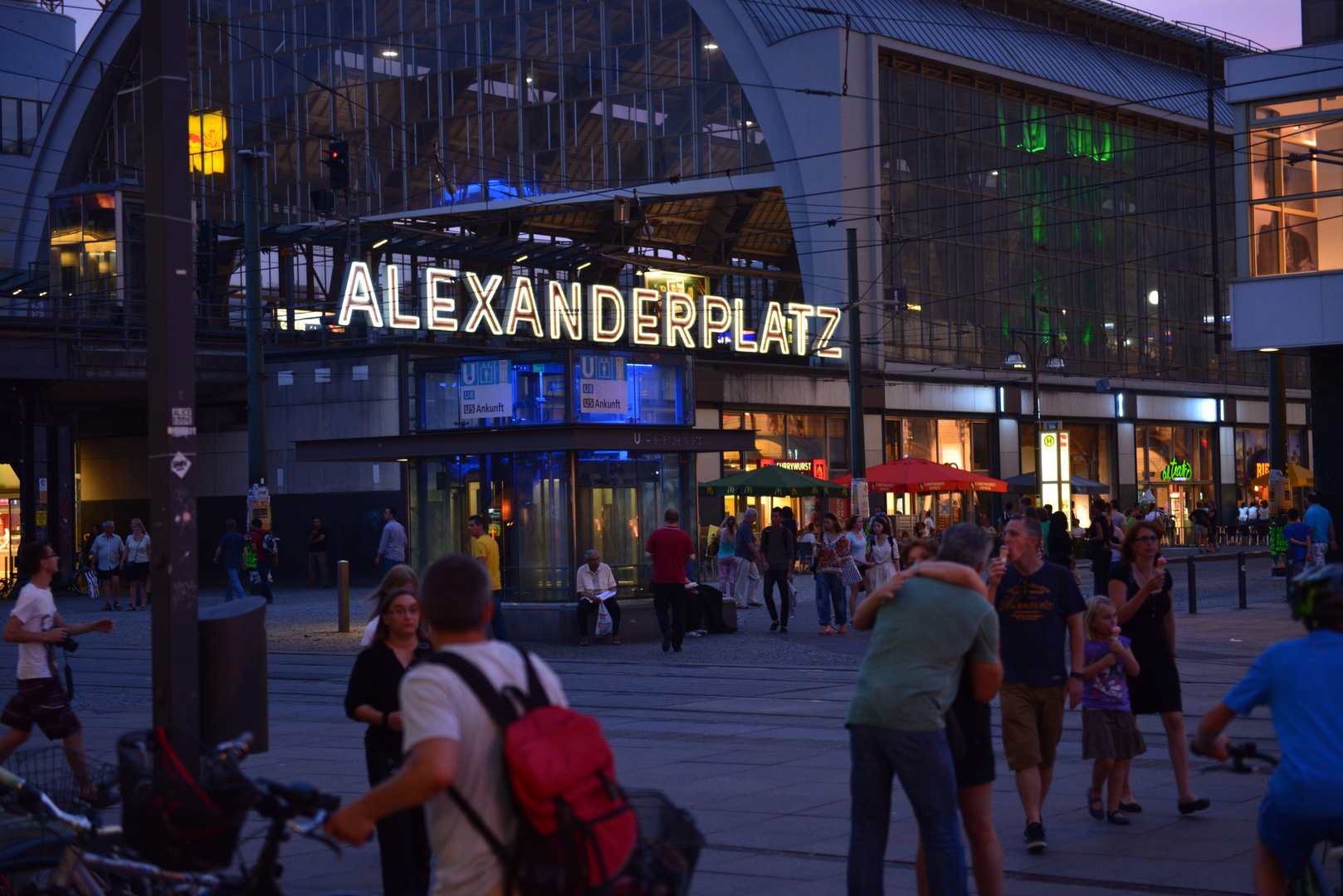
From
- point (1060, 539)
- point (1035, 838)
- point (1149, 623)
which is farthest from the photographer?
point (1060, 539)

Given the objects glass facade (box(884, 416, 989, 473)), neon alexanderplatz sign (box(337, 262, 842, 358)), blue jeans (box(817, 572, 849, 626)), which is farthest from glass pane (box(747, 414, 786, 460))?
blue jeans (box(817, 572, 849, 626))

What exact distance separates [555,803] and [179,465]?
3.72 metres

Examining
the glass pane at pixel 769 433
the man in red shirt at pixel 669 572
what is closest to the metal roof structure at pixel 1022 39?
the glass pane at pixel 769 433

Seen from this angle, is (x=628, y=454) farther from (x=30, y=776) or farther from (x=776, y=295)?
(x=776, y=295)

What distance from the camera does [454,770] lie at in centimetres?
390

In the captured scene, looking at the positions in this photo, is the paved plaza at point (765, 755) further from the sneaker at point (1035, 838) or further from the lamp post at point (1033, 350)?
the lamp post at point (1033, 350)

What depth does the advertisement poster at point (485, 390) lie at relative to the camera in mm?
23172

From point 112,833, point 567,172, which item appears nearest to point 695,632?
point 112,833

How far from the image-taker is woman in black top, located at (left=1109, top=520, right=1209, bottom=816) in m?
9.33

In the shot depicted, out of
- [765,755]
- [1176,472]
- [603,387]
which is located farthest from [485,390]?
[1176,472]

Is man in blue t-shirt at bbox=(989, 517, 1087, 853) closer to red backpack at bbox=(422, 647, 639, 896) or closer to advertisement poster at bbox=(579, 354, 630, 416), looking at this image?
red backpack at bbox=(422, 647, 639, 896)

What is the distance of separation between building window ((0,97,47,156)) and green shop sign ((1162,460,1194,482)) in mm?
46490

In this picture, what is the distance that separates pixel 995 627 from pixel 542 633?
1685cm

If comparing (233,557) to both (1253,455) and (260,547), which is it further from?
(1253,455)
